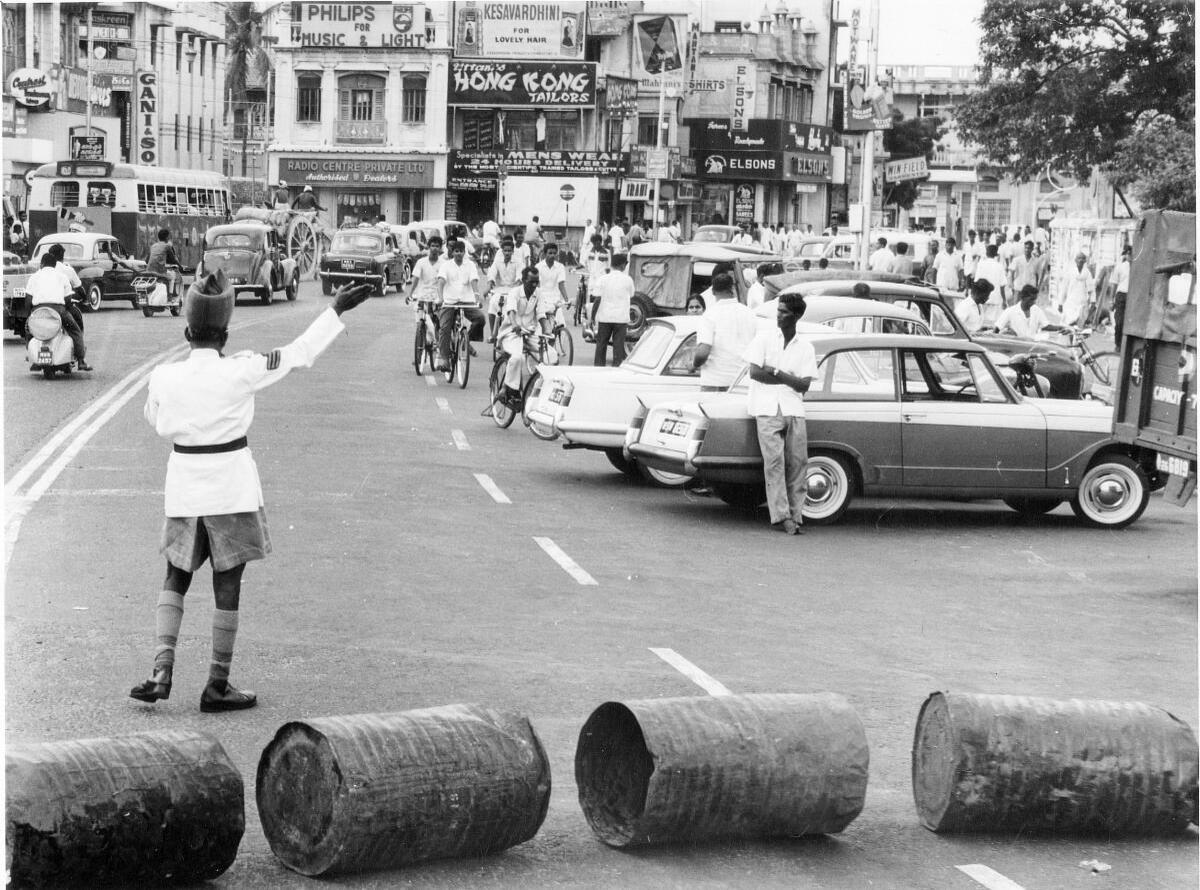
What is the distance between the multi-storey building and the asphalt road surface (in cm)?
6232

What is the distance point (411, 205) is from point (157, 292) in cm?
4618

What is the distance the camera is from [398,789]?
5.51m

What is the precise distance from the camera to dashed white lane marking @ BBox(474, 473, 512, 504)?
14.1m

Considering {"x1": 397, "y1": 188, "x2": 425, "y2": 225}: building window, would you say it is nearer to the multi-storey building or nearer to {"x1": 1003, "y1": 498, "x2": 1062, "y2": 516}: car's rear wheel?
the multi-storey building

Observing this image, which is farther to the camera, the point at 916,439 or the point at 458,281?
the point at 458,281

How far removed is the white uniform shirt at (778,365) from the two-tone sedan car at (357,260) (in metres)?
30.4

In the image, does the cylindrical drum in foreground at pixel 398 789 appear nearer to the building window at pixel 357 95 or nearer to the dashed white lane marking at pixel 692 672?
the dashed white lane marking at pixel 692 672

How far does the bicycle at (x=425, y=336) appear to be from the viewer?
80.0ft

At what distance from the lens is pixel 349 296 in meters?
7.54

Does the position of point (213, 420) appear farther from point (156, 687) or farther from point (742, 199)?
point (742, 199)

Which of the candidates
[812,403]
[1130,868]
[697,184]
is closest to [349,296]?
[1130,868]

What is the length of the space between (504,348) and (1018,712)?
43.5 ft

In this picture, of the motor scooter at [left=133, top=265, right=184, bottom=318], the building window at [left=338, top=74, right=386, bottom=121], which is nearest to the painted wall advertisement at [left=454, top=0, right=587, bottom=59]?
the building window at [left=338, top=74, right=386, bottom=121]

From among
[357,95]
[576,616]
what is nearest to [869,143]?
[576,616]
